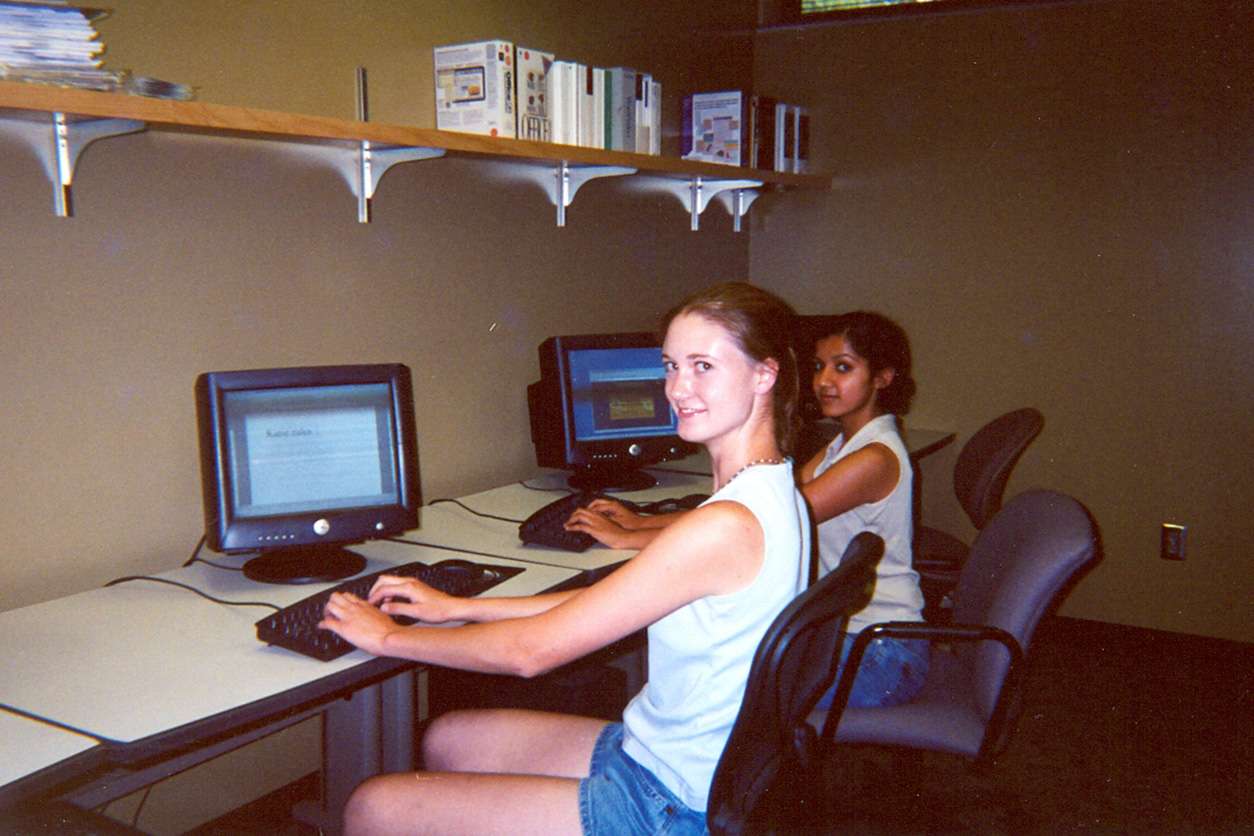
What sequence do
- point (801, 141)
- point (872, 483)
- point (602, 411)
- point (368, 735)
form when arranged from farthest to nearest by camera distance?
point (801, 141) → point (602, 411) → point (872, 483) → point (368, 735)

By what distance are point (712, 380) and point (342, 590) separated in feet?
2.62

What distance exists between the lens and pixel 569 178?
9.90 feet

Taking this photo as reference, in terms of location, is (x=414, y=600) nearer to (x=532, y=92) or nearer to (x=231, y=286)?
(x=231, y=286)

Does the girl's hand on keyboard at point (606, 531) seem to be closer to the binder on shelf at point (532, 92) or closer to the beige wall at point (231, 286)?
the beige wall at point (231, 286)

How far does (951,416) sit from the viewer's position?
4117 mm

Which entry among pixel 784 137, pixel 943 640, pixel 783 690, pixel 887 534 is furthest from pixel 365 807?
pixel 784 137

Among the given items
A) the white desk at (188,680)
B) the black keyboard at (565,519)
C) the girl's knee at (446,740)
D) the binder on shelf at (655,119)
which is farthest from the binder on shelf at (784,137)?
the girl's knee at (446,740)

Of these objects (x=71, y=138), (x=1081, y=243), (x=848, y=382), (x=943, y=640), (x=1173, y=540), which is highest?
(x=71, y=138)

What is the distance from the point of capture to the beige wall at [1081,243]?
3604 millimetres

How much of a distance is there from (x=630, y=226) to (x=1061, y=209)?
1.66 meters

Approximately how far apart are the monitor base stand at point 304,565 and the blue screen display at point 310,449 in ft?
0.37

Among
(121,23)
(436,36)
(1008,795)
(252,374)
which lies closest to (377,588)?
(252,374)

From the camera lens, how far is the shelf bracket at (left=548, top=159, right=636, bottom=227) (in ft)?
9.56

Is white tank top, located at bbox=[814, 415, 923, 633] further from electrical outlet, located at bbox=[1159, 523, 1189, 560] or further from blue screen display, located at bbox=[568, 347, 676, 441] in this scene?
electrical outlet, located at bbox=[1159, 523, 1189, 560]
